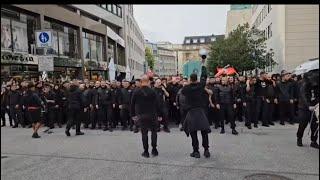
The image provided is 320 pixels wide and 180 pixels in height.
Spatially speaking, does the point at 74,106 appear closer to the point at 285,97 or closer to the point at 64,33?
the point at 64,33

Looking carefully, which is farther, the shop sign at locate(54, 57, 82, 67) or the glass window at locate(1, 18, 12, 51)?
the shop sign at locate(54, 57, 82, 67)

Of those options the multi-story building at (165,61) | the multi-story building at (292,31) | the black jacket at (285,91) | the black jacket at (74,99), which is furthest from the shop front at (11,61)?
the black jacket at (285,91)

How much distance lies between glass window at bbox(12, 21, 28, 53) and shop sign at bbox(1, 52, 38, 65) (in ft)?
0.26

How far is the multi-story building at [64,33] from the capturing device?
3203 mm

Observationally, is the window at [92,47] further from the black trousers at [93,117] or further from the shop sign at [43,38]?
the black trousers at [93,117]

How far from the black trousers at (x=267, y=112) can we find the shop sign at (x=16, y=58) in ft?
25.2

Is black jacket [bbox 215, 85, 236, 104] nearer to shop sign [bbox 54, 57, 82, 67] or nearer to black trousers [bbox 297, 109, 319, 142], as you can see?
black trousers [bbox 297, 109, 319, 142]

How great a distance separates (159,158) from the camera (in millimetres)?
6961

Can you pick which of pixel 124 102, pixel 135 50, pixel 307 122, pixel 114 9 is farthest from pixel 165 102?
pixel 114 9

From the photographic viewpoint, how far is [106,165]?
21.2ft

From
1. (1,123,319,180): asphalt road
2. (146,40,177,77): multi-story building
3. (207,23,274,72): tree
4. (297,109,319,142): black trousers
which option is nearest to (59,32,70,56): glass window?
(146,40,177,77): multi-story building

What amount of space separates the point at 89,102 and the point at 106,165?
5.59 metres

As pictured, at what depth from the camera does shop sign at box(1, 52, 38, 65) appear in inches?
157
